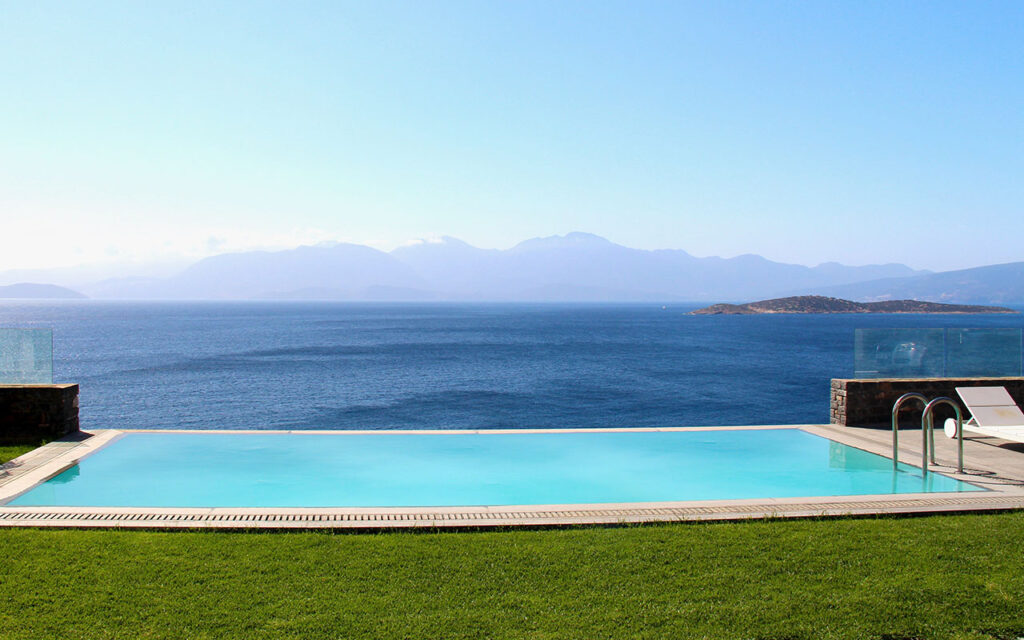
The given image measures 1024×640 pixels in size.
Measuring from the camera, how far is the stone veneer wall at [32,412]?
10305mm

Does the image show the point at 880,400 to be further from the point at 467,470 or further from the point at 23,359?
the point at 23,359

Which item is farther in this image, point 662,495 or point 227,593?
point 662,495

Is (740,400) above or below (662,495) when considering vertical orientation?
below

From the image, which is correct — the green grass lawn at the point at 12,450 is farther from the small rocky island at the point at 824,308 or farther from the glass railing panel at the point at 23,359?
the small rocky island at the point at 824,308

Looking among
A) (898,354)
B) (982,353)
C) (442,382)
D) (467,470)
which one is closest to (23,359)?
(467,470)

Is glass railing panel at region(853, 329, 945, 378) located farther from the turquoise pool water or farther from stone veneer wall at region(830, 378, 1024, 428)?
the turquoise pool water

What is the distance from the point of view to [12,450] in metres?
9.59

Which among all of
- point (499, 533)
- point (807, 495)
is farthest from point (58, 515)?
point (807, 495)

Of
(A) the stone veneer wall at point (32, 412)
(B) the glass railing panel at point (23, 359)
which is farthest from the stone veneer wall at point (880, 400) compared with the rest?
(B) the glass railing panel at point (23, 359)

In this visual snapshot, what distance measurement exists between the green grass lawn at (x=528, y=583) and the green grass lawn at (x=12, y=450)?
3975 millimetres

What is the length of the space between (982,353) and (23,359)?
666 inches

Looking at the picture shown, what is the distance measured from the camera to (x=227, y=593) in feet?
15.8

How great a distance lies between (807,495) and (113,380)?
137ft

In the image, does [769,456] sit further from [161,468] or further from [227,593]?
[161,468]
